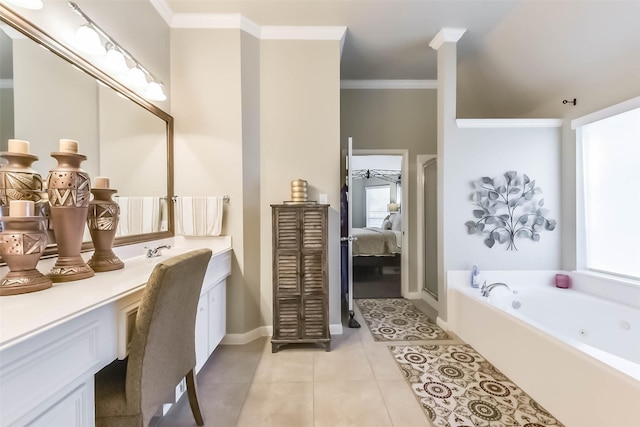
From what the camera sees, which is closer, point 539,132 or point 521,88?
point 539,132

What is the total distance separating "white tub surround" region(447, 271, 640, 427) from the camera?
1195 millimetres

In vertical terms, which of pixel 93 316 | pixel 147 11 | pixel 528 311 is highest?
pixel 147 11

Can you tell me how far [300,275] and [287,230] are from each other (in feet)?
1.25

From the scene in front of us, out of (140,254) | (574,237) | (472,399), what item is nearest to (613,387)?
(472,399)

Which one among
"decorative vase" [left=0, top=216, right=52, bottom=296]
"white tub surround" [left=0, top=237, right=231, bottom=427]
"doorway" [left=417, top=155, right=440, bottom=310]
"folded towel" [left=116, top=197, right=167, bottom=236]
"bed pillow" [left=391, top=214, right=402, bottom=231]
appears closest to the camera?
"white tub surround" [left=0, top=237, right=231, bottom=427]

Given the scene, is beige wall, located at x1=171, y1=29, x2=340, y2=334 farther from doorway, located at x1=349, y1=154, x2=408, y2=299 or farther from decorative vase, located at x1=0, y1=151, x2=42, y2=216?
decorative vase, located at x1=0, y1=151, x2=42, y2=216

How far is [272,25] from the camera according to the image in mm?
2346

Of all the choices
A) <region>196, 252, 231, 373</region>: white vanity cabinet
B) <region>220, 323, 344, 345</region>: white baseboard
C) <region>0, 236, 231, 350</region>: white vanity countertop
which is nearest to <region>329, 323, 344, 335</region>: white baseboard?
<region>220, 323, 344, 345</region>: white baseboard

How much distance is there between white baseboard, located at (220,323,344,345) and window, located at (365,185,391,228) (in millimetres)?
5765

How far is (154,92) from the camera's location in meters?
1.88

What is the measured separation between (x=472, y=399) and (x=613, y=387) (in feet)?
2.13

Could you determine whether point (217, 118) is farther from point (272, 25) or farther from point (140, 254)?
point (140, 254)

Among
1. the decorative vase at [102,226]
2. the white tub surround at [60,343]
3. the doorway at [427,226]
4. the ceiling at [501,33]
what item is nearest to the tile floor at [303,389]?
the white tub surround at [60,343]

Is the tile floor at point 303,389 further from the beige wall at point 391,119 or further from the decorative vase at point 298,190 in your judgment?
the beige wall at point 391,119
